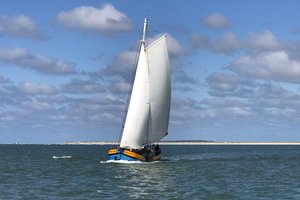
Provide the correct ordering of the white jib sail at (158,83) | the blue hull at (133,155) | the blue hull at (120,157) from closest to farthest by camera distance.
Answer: the blue hull at (133,155) < the blue hull at (120,157) < the white jib sail at (158,83)

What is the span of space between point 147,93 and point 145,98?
2.43 feet

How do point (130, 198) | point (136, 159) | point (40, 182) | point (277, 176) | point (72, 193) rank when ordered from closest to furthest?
1. point (130, 198)
2. point (72, 193)
3. point (40, 182)
4. point (277, 176)
5. point (136, 159)

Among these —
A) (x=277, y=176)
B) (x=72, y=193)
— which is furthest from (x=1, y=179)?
(x=277, y=176)

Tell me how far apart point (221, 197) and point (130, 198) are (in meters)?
7.00

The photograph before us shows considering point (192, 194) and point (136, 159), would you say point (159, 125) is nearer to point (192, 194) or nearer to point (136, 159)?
point (136, 159)

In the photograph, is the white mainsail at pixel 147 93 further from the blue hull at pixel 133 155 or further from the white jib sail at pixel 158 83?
the blue hull at pixel 133 155

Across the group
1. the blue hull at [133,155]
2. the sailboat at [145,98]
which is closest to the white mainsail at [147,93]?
the sailboat at [145,98]

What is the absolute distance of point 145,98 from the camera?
78250mm

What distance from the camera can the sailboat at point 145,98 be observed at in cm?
7769

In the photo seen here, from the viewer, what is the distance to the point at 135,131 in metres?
78.2

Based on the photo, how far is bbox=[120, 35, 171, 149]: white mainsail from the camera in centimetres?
7775

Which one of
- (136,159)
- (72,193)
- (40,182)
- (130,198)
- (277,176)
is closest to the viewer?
(130,198)

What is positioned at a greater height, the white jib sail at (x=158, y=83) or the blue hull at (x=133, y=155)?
the white jib sail at (x=158, y=83)

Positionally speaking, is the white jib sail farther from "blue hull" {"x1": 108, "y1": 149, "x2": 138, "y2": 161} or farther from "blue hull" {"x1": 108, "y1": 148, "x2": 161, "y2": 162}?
"blue hull" {"x1": 108, "y1": 149, "x2": 138, "y2": 161}
